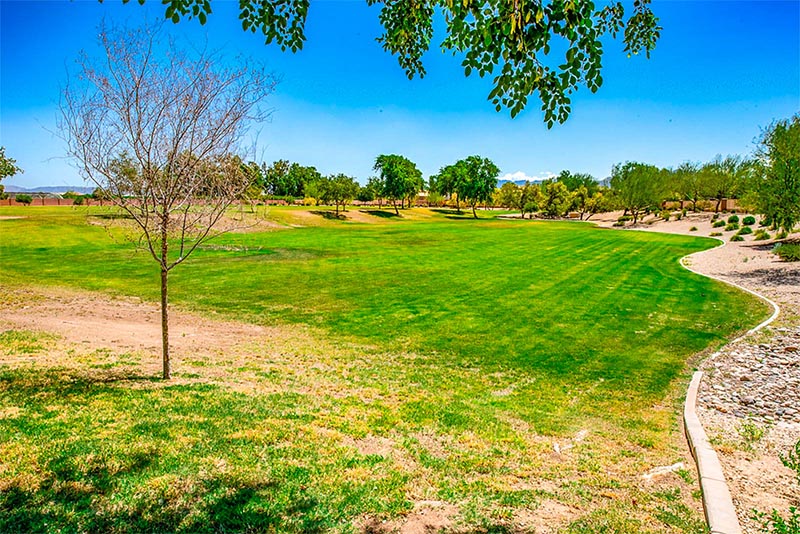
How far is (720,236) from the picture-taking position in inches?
2101

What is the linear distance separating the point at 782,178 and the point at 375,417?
101 feet

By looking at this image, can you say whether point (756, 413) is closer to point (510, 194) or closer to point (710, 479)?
point (710, 479)

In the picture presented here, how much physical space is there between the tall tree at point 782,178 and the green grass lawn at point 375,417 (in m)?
12.4

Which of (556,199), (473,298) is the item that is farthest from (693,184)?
(473,298)

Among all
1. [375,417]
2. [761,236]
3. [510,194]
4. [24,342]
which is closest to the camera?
[375,417]

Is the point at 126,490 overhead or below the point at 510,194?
below

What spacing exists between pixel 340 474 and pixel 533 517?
6.96 feet

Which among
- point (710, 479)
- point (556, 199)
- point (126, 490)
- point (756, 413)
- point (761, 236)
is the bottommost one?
point (756, 413)

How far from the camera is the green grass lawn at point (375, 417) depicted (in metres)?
4.55

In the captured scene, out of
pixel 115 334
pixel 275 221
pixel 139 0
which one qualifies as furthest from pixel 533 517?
pixel 275 221

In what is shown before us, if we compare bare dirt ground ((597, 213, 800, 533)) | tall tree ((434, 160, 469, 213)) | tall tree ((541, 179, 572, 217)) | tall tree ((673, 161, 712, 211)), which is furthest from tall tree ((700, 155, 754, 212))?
bare dirt ground ((597, 213, 800, 533))

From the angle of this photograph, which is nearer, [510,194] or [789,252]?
[789,252]

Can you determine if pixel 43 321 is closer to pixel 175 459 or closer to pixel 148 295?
pixel 148 295

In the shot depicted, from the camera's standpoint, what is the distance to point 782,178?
1056 inches
